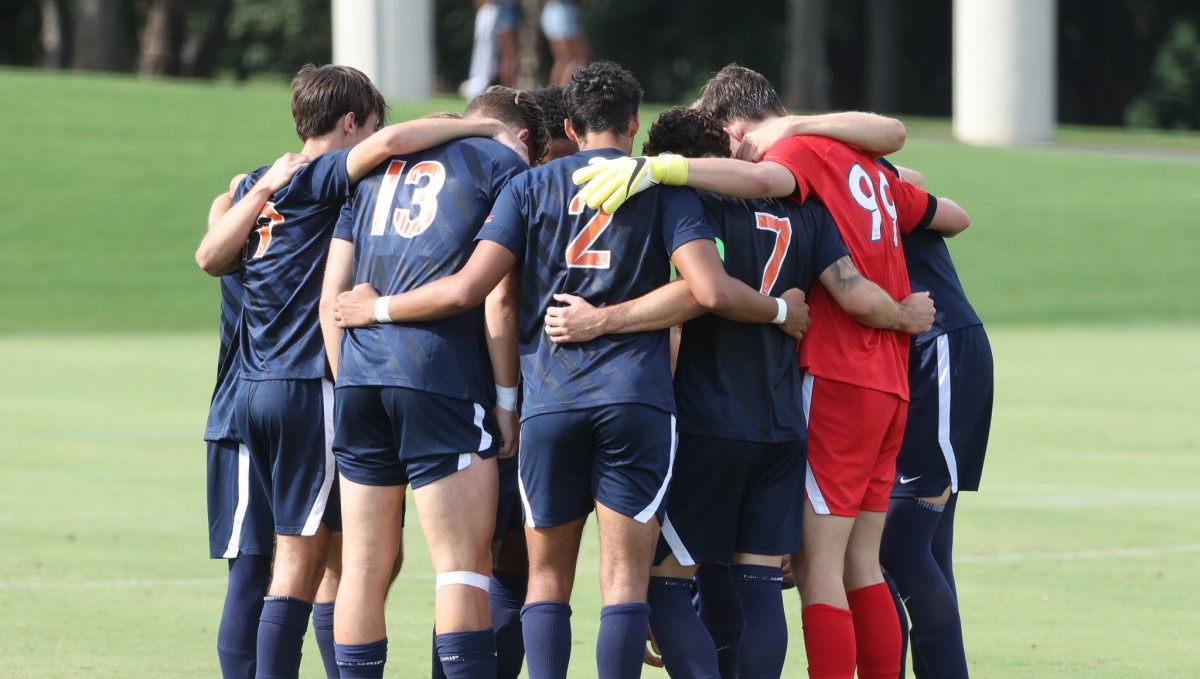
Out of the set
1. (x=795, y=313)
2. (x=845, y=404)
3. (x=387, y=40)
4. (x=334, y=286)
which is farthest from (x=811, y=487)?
(x=387, y=40)

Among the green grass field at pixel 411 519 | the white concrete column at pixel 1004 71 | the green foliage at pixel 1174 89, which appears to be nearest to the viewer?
the green grass field at pixel 411 519

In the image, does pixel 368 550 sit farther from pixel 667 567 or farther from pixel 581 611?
pixel 581 611

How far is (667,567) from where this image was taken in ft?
17.0

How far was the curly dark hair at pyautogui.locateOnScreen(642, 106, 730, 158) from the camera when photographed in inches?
208

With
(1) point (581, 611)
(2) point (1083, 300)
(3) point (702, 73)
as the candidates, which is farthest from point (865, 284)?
(3) point (702, 73)

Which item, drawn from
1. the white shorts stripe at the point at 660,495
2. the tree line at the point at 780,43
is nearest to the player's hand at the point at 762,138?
the white shorts stripe at the point at 660,495

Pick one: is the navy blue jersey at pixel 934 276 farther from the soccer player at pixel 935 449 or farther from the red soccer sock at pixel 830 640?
the red soccer sock at pixel 830 640

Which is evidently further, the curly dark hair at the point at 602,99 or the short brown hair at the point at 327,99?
the short brown hair at the point at 327,99

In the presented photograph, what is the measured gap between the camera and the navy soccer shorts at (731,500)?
5.10 meters

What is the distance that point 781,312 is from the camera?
16.7 ft

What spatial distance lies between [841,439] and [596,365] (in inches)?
36.0

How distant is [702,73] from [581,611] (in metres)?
44.1

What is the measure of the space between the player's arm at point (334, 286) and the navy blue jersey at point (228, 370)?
1.50 ft

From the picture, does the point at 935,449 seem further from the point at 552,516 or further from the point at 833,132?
the point at 552,516
